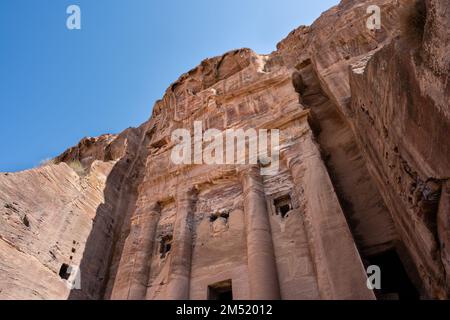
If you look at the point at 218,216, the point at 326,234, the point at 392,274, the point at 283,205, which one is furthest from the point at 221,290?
the point at 392,274

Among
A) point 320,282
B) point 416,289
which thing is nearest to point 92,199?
point 320,282

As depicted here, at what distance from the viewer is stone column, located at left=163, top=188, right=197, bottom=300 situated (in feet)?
22.4

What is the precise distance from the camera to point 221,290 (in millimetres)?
6859

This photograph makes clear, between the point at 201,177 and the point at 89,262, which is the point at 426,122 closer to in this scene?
the point at 201,177

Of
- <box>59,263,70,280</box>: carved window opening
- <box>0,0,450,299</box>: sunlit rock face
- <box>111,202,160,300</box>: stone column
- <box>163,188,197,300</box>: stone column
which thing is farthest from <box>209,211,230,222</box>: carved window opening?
<box>59,263,70,280</box>: carved window opening

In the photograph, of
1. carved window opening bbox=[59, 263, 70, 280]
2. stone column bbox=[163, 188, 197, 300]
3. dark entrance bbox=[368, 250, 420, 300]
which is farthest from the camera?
carved window opening bbox=[59, 263, 70, 280]

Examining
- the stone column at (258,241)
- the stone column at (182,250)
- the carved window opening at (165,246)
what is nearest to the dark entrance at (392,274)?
the stone column at (258,241)

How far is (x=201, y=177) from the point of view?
9516mm

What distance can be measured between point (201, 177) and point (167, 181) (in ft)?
4.61

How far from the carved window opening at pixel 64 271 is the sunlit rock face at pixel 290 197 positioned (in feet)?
0.15

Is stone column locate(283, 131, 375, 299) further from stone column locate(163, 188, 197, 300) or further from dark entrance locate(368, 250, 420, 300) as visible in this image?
stone column locate(163, 188, 197, 300)

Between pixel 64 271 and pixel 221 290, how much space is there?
227 inches

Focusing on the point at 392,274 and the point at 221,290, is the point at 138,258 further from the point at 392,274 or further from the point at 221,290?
the point at 392,274

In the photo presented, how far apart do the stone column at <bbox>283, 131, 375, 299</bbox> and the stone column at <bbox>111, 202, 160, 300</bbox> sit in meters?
3.84
